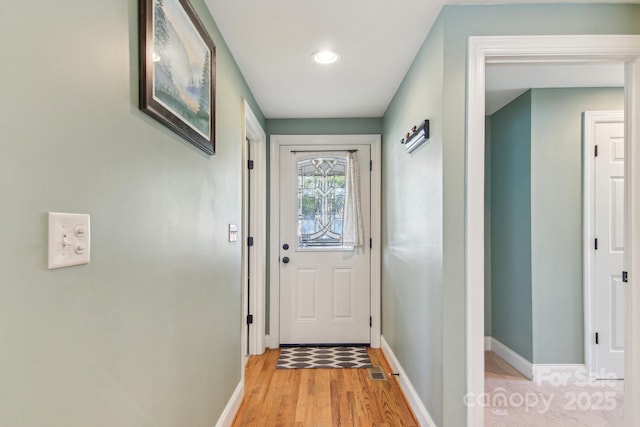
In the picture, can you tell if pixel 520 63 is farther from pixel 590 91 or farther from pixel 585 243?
pixel 585 243

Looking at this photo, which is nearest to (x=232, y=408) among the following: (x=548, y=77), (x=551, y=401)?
(x=551, y=401)

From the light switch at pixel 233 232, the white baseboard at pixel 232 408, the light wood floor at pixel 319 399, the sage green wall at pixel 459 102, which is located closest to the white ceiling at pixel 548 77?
the sage green wall at pixel 459 102

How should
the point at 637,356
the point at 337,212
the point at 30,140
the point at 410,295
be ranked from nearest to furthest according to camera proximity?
the point at 30,140
the point at 637,356
the point at 410,295
the point at 337,212

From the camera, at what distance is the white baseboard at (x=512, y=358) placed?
9.16 feet

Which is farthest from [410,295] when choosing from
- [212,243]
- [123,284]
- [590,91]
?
[590,91]

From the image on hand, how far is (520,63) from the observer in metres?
1.79

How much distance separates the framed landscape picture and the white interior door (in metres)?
2.87

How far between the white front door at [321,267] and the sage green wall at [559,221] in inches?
57.7

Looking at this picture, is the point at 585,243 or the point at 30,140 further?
the point at 585,243

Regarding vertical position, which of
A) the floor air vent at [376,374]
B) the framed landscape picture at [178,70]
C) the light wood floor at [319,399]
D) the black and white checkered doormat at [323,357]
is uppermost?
the framed landscape picture at [178,70]

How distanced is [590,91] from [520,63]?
4.89 feet

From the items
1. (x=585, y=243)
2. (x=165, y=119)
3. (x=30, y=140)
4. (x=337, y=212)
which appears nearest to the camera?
(x=30, y=140)

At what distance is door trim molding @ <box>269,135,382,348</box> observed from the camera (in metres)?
3.53

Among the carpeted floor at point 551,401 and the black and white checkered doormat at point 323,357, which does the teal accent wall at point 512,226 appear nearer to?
the carpeted floor at point 551,401
